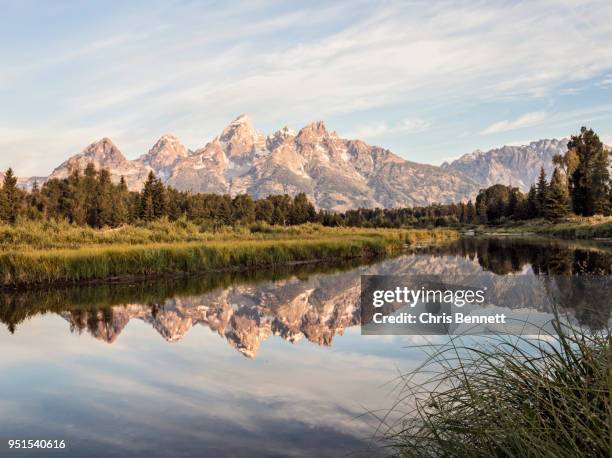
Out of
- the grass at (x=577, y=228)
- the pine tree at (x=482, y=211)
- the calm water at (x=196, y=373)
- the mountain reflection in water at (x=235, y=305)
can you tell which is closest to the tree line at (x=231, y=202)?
the grass at (x=577, y=228)

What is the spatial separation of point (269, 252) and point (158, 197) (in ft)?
188

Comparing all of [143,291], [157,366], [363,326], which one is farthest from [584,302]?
[143,291]

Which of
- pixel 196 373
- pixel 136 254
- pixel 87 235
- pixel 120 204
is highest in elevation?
pixel 120 204

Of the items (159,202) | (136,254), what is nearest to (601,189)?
(159,202)

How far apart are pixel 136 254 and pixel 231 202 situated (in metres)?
95.6

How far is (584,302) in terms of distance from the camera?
538 inches

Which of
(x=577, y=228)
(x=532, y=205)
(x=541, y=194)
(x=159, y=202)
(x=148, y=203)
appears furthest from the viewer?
(x=532, y=205)

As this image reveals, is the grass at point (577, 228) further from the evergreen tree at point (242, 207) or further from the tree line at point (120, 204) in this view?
the evergreen tree at point (242, 207)

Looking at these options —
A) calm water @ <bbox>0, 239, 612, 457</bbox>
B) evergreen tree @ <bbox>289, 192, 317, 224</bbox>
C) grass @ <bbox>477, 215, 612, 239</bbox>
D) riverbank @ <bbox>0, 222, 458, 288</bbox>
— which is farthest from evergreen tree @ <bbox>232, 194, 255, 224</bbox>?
calm water @ <bbox>0, 239, 612, 457</bbox>

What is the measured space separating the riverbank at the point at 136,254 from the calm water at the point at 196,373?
8.15 feet

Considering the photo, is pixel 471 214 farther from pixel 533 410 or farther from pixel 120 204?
pixel 533 410

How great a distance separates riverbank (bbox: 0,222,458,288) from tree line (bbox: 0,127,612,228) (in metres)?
18.0

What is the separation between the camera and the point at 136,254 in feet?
80.2

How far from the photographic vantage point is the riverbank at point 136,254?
2083 cm
